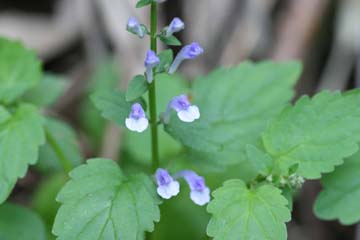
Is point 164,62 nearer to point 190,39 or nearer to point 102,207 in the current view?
point 102,207

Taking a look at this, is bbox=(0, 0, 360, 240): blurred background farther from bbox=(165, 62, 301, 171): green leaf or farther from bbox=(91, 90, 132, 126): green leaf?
bbox=(91, 90, 132, 126): green leaf

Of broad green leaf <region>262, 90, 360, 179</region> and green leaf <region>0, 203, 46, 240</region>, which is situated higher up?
broad green leaf <region>262, 90, 360, 179</region>

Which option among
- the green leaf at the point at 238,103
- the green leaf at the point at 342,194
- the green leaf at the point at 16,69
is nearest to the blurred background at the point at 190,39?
the green leaf at the point at 16,69

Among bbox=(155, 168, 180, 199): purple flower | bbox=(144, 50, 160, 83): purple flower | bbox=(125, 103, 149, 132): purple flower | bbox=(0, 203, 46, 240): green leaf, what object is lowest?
bbox=(0, 203, 46, 240): green leaf

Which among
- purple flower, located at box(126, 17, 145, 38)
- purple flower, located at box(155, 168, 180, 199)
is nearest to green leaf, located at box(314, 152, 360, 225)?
purple flower, located at box(155, 168, 180, 199)

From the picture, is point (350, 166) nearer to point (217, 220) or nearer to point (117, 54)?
point (217, 220)

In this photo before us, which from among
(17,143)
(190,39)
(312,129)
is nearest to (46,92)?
(17,143)
